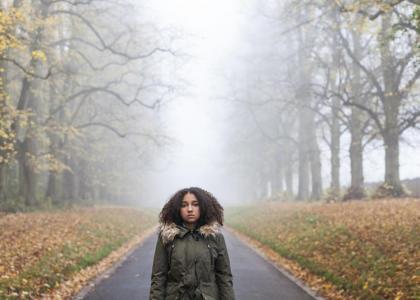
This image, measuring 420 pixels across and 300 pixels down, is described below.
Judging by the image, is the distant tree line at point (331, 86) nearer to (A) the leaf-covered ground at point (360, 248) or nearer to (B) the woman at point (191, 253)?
(A) the leaf-covered ground at point (360, 248)

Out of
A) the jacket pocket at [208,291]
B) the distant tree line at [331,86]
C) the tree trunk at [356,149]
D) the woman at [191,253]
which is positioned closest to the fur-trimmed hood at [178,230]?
the woman at [191,253]

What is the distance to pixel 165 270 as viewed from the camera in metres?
4.26

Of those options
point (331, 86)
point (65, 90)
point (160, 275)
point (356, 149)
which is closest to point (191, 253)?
point (160, 275)

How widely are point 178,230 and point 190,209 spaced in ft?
0.68

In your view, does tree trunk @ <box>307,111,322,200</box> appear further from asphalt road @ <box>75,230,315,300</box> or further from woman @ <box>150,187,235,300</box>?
woman @ <box>150,187,235,300</box>

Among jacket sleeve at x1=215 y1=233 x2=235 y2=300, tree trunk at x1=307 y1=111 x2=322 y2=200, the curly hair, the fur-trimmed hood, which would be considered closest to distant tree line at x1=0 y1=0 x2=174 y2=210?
tree trunk at x1=307 y1=111 x2=322 y2=200

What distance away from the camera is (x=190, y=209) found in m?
4.25

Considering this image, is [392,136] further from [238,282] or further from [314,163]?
[238,282]

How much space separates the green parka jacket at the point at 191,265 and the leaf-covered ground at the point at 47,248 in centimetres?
472

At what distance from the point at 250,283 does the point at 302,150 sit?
72.1 ft

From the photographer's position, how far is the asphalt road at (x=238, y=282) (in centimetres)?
905

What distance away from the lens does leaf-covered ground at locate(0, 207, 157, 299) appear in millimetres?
9094

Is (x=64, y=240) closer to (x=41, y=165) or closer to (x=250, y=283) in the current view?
(x=250, y=283)

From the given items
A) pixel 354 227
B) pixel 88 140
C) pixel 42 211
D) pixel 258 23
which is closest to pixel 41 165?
pixel 42 211
